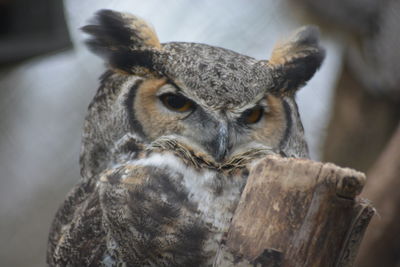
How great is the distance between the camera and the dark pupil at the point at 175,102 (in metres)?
1.47

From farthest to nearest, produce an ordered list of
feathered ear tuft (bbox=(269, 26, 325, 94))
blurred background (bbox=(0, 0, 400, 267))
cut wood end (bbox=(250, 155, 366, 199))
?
blurred background (bbox=(0, 0, 400, 267)), feathered ear tuft (bbox=(269, 26, 325, 94)), cut wood end (bbox=(250, 155, 366, 199))

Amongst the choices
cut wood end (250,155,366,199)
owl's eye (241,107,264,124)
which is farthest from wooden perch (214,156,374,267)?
owl's eye (241,107,264,124)

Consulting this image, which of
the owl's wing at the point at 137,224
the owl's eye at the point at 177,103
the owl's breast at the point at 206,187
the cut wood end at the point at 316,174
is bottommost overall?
the owl's wing at the point at 137,224

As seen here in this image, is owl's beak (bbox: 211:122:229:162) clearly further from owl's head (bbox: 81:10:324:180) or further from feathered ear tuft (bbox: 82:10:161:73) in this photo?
feathered ear tuft (bbox: 82:10:161:73)

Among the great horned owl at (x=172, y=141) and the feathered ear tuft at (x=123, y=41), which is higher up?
the feathered ear tuft at (x=123, y=41)

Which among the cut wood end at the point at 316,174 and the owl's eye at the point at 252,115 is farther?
the owl's eye at the point at 252,115

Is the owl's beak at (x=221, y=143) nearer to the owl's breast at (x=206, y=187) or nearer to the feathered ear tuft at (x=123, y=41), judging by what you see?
the owl's breast at (x=206, y=187)

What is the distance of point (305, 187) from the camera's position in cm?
95

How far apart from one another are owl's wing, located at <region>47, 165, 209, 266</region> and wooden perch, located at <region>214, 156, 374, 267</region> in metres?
0.36

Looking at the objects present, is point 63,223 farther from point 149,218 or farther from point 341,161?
point 341,161

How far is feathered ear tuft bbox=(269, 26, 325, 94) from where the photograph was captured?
1.58 m

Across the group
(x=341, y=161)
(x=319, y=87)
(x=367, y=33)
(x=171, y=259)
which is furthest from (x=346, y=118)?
(x=171, y=259)

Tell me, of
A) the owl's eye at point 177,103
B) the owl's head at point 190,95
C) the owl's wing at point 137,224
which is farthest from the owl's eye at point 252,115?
the owl's wing at point 137,224

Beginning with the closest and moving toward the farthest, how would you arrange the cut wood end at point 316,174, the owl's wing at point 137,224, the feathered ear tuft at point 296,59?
the cut wood end at point 316,174 < the owl's wing at point 137,224 < the feathered ear tuft at point 296,59
